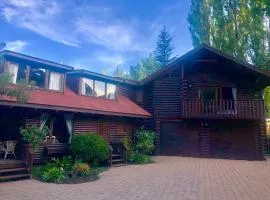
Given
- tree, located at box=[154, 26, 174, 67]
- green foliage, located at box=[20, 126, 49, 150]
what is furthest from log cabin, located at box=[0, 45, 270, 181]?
tree, located at box=[154, 26, 174, 67]

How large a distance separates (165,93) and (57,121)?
10.1 metres

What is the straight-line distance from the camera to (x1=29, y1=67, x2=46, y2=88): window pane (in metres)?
15.7

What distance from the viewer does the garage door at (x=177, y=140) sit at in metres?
21.9

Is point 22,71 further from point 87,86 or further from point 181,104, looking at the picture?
point 181,104

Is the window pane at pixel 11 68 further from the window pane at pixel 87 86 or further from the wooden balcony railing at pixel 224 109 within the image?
the wooden balcony railing at pixel 224 109

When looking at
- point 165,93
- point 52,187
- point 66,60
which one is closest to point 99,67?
point 66,60

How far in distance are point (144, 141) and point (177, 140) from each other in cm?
347

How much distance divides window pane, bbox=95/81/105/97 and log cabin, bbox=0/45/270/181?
0.05 m

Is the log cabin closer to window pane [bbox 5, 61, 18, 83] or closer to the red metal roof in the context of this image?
the red metal roof

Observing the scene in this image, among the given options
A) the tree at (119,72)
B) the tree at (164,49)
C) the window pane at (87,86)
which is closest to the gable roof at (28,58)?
the window pane at (87,86)

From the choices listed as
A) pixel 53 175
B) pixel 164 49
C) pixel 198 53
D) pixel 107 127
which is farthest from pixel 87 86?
pixel 164 49

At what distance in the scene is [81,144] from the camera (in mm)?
14258

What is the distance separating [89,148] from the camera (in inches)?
557

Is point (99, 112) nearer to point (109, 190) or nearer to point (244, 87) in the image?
point (109, 190)
